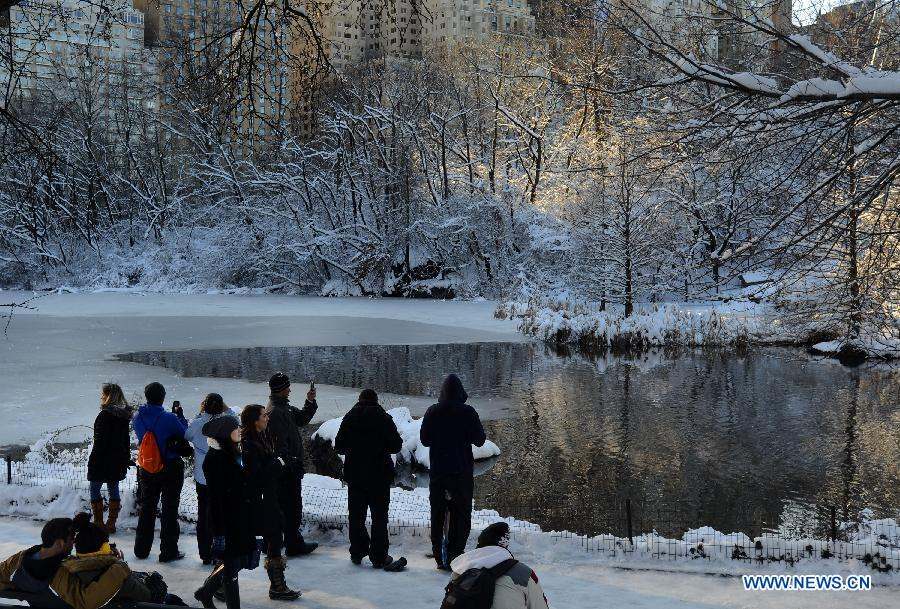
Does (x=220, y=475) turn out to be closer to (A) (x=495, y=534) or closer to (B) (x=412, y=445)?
(A) (x=495, y=534)

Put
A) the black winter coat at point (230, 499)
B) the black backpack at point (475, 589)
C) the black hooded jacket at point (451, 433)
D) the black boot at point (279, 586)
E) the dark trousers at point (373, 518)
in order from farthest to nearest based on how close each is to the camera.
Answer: the dark trousers at point (373, 518) < the black hooded jacket at point (451, 433) < the black boot at point (279, 586) < the black winter coat at point (230, 499) < the black backpack at point (475, 589)

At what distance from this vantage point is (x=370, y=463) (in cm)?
703

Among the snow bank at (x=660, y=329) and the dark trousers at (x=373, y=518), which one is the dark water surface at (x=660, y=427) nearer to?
the snow bank at (x=660, y=329)

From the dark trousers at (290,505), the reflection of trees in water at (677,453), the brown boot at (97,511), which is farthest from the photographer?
the reflection of trees in water at (677,453)

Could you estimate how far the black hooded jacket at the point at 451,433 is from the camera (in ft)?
22.8

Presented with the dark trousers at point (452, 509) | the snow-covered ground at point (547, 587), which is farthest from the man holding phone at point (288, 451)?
the dark trousers at point (452, 509)

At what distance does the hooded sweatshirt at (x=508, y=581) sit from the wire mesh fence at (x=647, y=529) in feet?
11.9

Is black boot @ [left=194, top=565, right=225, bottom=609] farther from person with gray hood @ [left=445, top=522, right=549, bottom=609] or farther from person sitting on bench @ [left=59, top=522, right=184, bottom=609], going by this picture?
person with gray hood @ [left=445, top=522, right=549, bottom=609]

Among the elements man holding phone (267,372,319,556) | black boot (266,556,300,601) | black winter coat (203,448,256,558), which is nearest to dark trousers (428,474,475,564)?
man holding phone (267,372,319,556)

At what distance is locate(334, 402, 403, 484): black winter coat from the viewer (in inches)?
274

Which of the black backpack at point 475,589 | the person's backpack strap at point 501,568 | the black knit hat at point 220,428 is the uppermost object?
the black knit hat at point 220,428

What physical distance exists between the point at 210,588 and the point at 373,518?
153cm

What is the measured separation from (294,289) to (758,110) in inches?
1738

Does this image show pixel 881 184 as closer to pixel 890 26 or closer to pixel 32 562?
A: pixel 890 26
